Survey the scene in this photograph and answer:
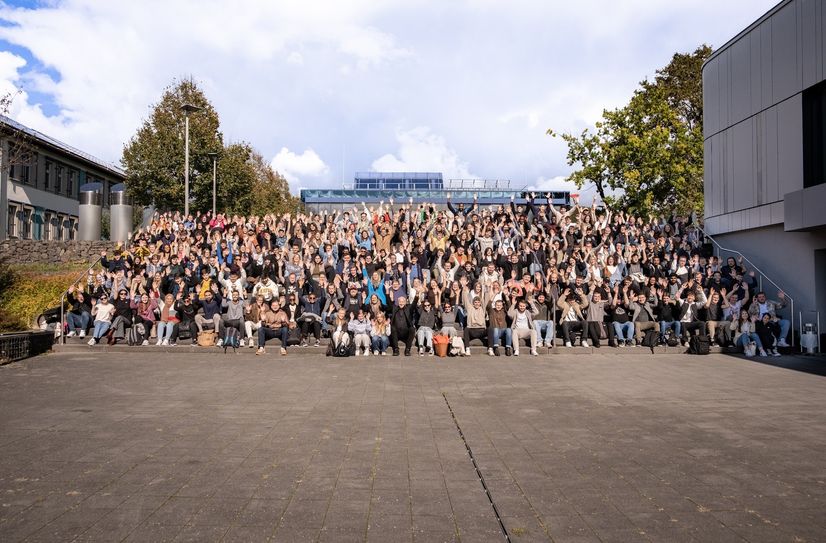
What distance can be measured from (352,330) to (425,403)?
6.77 metres

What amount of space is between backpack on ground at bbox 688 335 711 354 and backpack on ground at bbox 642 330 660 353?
897mm

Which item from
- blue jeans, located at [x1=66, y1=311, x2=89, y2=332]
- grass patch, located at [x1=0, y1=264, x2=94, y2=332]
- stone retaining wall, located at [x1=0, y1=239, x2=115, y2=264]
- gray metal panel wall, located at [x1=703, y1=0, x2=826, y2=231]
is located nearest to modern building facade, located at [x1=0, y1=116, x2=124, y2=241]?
stone retaining wall, located at [x1=0, y1=239, x2=115, y2=264]

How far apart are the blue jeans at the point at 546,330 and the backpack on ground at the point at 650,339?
258 centimetres

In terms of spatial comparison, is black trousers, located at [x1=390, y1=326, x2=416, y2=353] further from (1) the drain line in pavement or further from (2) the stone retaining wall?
(2) the stone retaining wall

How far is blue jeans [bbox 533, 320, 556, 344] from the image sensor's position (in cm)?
1655

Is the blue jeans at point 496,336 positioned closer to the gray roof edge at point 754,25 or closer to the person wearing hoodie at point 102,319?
the person wearing hoodie at point 102,319

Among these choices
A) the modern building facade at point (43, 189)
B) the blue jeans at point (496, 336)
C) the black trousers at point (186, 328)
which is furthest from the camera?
the modern building facade at point (43, 189)

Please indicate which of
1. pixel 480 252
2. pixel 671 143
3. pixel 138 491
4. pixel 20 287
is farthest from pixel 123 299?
pixel 671 143

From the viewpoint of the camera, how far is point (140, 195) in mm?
38375

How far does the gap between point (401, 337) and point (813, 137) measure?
1393 cm

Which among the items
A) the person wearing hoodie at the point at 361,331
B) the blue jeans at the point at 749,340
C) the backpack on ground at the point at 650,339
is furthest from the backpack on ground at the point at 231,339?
the blue jeans at the point at 749,340

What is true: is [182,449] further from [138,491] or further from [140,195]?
[140,195]

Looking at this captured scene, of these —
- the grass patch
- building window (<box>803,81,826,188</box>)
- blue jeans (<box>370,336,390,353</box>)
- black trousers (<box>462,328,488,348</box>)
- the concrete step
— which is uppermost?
building window (<box>803,81,826,188</box>)

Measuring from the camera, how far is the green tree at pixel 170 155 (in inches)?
1475
